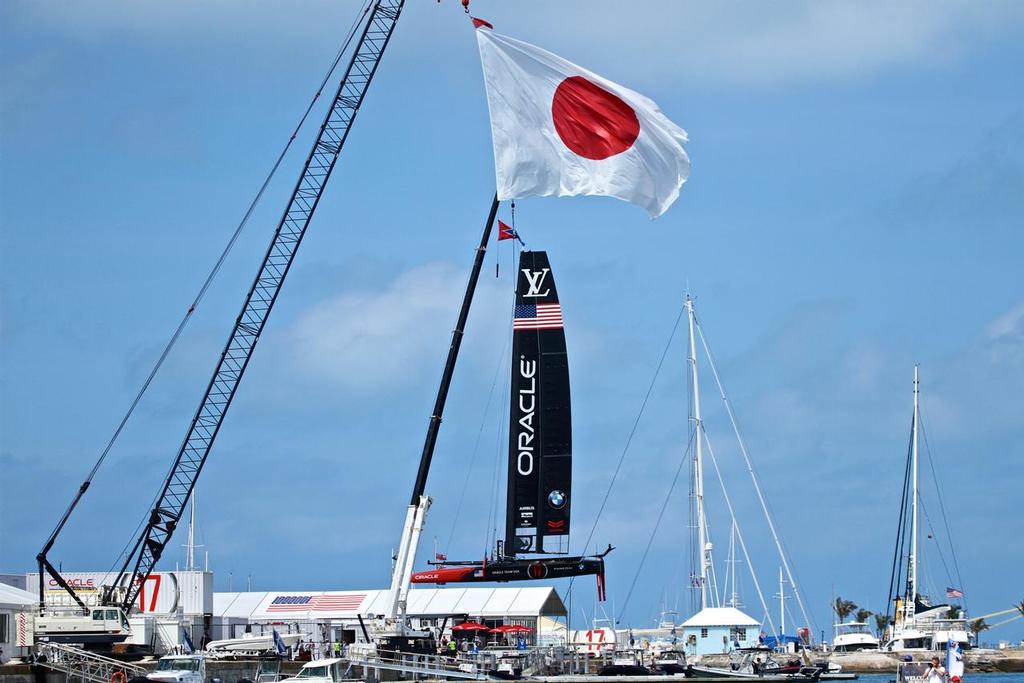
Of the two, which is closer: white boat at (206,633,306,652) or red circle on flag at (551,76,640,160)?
red circle on flag at (551,76,640,160)

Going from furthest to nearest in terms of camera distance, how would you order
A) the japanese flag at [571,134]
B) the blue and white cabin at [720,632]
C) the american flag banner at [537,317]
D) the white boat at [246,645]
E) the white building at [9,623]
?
1. the blue and white cabin at [720,632]
2. the white boat at [246,645]
3. the white building at [9,623]
4. the american flag banner at [537,317]
5. the japanese flag at [571,134]

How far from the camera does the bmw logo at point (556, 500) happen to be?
6419 cm

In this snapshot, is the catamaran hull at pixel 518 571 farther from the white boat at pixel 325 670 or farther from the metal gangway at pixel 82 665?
the metal gangway at pixel 82 665

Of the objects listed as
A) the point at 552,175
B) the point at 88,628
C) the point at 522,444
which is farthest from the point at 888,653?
the point at 552,175

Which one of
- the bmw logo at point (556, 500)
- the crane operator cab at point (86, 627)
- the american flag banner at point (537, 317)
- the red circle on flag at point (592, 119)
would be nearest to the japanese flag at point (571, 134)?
the red circle on flag at point (592, 119)

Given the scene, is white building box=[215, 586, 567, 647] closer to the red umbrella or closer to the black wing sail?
the red umbrella

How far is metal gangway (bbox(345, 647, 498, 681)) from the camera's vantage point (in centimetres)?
5612

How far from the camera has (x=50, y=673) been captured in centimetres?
6147

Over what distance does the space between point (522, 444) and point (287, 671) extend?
13.8m

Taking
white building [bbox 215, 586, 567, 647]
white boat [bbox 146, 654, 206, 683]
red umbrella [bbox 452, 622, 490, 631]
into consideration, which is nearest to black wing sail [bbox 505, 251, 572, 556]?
white boat [bbox 146, 654, 206, 683]

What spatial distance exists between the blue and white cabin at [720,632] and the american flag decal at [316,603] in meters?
31.9

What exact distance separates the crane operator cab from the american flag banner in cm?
2237

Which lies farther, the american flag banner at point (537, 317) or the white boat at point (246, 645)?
the white boat at point (246, 645)

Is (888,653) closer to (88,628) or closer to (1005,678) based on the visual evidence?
(1005,678)
